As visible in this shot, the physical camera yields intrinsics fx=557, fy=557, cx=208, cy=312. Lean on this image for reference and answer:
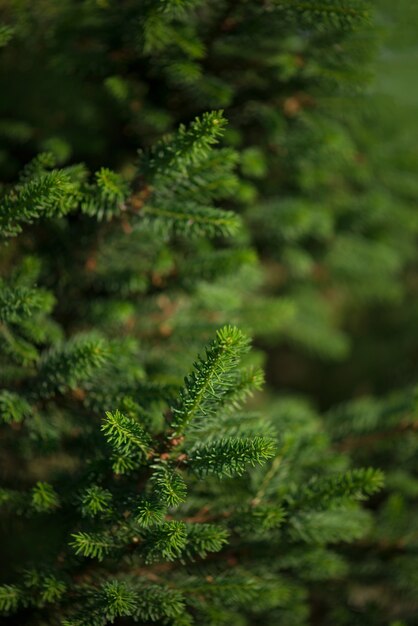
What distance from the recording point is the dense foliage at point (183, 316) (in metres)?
0.71

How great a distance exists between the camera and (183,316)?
1.06m

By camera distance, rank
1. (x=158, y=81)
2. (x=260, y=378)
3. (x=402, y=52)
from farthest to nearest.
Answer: (x=402, y=52)
(x=158, y=81)
(x=260, y=378)

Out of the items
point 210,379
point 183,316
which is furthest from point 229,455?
point 183,316

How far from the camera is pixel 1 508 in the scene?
31.7 inches

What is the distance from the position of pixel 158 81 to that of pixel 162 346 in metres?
0.48

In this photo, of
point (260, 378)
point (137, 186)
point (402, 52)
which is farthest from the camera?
point (402, 52)

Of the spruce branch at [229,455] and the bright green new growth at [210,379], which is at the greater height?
the bright green new growth at [210,379]

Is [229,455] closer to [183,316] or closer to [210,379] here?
[210,379]

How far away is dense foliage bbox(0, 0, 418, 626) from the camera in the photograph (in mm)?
713

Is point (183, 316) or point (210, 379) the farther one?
point (183, 316)

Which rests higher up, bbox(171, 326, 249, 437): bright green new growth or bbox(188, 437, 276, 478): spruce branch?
bbox(171, 326, 249, 437): bright green new growth

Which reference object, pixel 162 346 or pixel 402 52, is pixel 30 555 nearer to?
pixel 162 346

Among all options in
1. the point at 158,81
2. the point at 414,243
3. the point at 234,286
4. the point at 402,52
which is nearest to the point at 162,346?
the point at 234,286

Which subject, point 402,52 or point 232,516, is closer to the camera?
point 232,516
